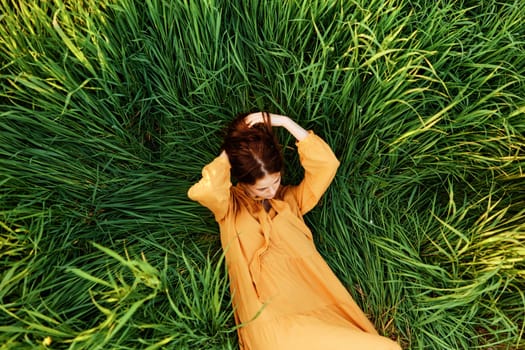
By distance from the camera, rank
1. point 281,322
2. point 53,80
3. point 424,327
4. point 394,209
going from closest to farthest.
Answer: point 281,322, point 53,80, point 424,327, point 394,209

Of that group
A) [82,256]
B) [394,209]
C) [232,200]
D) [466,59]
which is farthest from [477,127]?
[82,256]

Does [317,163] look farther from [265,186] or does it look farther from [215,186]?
[215,186]

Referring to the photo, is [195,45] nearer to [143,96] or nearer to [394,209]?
[143,96]

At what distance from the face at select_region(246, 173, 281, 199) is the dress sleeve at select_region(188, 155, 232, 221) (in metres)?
0.10

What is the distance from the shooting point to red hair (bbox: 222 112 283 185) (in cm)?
132

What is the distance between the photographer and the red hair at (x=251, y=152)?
4.33ft

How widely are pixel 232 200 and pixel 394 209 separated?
73cm

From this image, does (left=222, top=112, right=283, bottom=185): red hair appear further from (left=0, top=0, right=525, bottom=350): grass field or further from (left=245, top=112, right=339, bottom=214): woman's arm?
(left=0, top=0, right=525, bottom=350): grass field

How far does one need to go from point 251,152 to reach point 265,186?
0.14 m

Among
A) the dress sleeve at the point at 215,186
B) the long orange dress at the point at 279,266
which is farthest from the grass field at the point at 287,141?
the dress sleeve at the point at 215,186

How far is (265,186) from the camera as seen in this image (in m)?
1.36

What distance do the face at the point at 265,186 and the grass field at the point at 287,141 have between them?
Result: 28 centimetres

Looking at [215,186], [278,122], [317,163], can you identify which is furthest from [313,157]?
[215,186]

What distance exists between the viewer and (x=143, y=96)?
1573 millimetres
